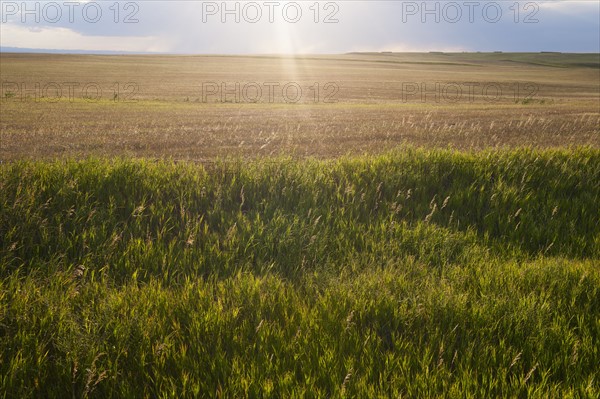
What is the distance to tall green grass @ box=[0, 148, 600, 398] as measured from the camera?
306cm

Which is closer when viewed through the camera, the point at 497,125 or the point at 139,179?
the point at 139,179

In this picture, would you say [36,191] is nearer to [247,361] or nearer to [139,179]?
[139,179]

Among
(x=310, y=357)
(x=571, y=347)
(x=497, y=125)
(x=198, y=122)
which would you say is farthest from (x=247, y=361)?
(x=497, y=125)

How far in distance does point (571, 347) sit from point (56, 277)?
4.43 metres

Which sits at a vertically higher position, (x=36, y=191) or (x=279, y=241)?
(x=36, y=191)

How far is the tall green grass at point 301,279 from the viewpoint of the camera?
3062 millimetres

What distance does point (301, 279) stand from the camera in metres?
4.57

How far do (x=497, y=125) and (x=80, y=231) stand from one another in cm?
1786

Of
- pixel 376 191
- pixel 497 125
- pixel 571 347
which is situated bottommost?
pixel 571 347

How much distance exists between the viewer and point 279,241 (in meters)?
5.21

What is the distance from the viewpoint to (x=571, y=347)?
132 inches

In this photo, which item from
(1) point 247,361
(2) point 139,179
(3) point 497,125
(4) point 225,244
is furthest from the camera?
(3) point 497,125

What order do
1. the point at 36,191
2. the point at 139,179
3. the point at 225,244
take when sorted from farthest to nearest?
the point at 139,179
the point at 36,191
the point at 225,244

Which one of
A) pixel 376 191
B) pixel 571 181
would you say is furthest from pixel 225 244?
pixel 571 181
